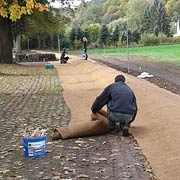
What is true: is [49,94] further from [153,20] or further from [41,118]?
[153,20]

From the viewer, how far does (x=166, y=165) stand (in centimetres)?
753

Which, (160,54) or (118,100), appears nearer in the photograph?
(118,100)

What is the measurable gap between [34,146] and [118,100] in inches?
105

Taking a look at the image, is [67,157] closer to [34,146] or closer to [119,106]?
[34,146]

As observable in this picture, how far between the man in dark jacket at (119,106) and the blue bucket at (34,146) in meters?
2.22

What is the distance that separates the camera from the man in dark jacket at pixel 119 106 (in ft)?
33.2

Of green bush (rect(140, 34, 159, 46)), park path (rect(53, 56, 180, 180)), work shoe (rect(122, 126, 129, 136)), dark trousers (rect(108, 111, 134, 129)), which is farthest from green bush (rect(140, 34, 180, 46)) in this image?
work shoe (rect(122, 126, 129, 136))

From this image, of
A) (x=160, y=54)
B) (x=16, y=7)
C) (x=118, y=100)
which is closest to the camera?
(x=118, y=100)

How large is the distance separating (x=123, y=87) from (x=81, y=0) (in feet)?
115

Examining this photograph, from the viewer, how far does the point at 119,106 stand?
10.1 meters

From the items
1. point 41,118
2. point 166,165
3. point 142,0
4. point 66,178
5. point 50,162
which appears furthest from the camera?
point 142,0

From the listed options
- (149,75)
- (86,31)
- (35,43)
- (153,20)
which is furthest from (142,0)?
(149,75)

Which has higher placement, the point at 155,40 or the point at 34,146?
the point at 34,146

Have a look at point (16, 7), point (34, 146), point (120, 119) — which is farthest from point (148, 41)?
point (34, 146)
